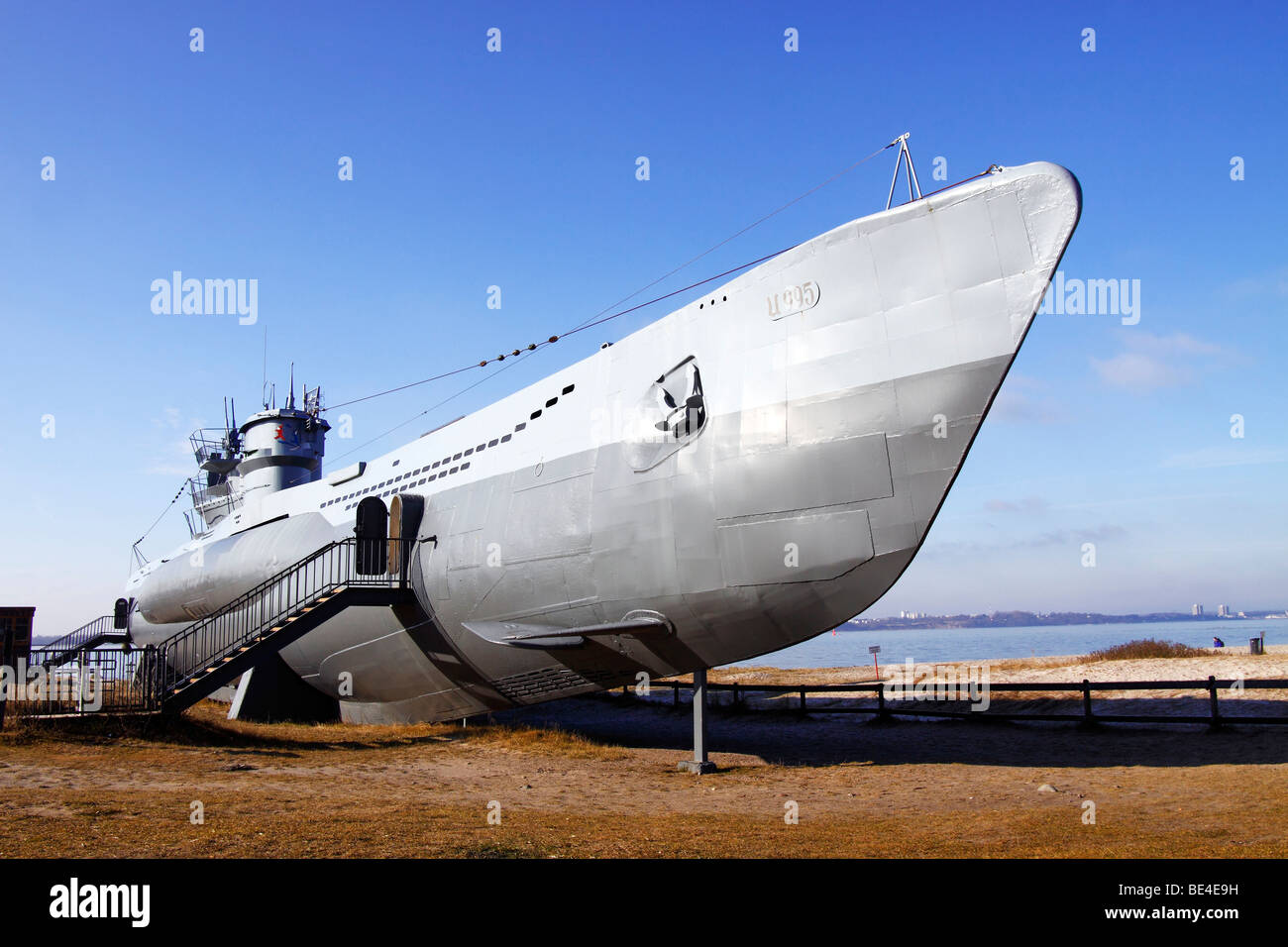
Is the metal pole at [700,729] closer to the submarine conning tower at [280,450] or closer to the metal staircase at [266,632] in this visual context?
the metal staircase at [266,632]

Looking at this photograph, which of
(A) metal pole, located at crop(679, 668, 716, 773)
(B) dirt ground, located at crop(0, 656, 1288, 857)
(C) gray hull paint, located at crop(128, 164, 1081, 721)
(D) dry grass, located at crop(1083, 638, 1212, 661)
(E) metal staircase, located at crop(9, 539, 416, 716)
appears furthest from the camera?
(D) dry grass, located at crop(1083, 638, 1212, 661)

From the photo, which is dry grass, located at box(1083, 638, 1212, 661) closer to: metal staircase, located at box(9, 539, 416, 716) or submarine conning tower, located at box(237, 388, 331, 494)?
metal staircase, located at box(9, 539, 416, 716)

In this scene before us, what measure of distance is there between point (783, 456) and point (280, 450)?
23.4 metres

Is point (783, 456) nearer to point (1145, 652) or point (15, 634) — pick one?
point (15, 634)

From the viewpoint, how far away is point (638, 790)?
41.5ft

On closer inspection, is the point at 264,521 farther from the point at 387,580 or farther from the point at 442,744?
the point at 442,744

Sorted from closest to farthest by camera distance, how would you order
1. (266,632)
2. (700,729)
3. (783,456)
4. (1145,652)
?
1. (783,456)
2. (700,729)
3. (266,632)
4. (1145,652)

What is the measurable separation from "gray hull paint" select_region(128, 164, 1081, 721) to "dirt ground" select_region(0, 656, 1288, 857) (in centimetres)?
225

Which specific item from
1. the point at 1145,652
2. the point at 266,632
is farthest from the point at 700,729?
the point at 1145,652

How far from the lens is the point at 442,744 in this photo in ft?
57.7

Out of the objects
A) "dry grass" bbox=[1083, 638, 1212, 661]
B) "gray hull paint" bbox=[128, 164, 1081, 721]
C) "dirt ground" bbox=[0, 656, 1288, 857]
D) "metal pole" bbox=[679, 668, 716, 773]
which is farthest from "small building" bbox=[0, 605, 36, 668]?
"dry grass" bbox=[1083, 638, 1212, 661]

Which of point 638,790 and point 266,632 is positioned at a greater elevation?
point 266,632

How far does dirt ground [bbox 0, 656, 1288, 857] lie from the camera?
839 cm

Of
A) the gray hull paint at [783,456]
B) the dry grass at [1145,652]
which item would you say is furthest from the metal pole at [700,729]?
the dry grass at [1145,652]
